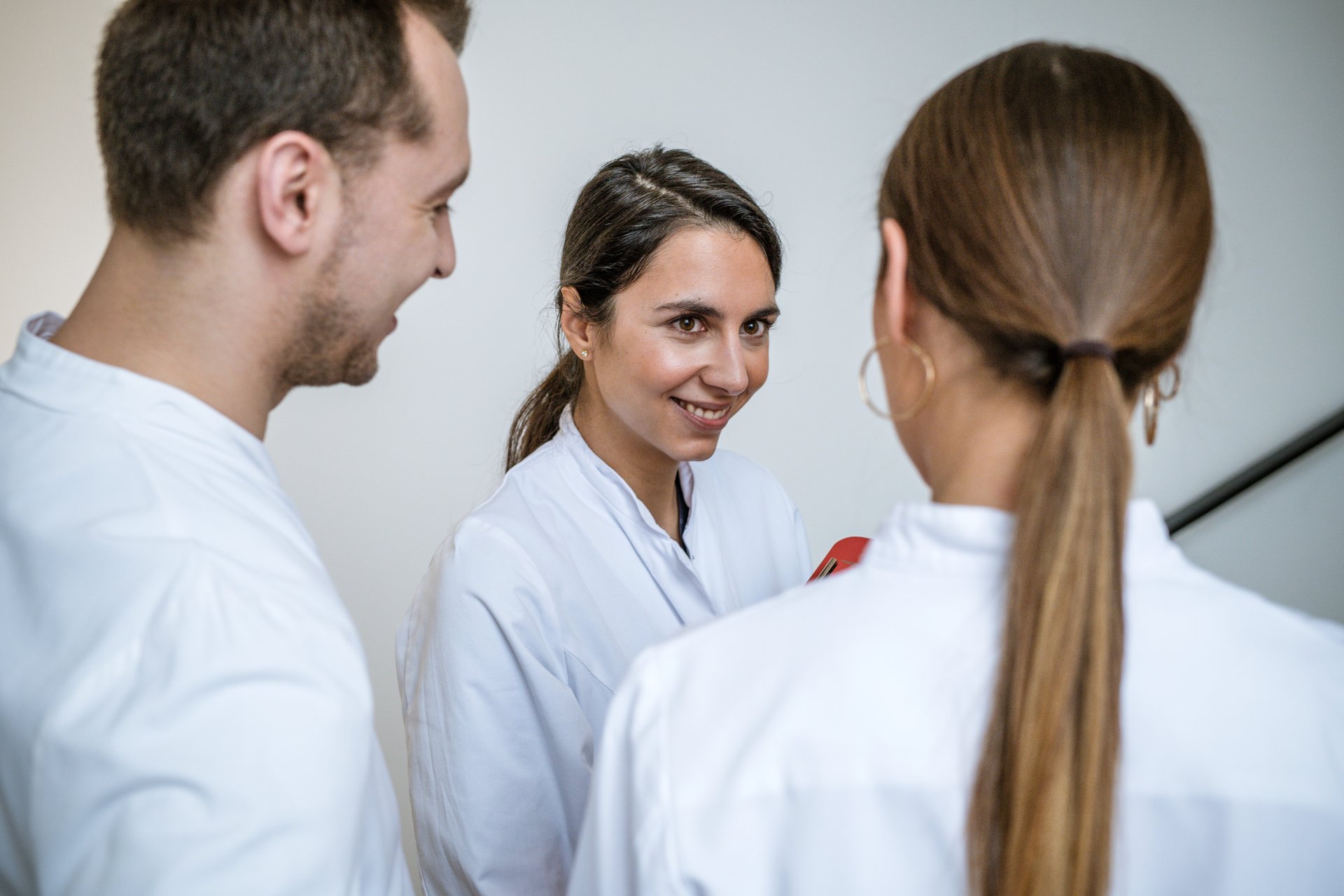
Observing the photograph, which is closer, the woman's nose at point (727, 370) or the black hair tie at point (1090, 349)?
the black hair tie at point (1090, 349)

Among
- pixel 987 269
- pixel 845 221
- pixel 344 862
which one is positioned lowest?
pixel 344 862

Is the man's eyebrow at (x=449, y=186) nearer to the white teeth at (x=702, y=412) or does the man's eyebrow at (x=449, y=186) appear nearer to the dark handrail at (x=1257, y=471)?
the white teeth at (x=702, y=412)

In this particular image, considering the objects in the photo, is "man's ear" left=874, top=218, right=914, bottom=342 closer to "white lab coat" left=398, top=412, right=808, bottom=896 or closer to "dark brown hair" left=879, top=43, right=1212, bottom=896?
"dark brown hair" left=879, top=43, right=1212, bottom=896

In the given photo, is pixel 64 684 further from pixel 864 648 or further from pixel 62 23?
pixel 62 23

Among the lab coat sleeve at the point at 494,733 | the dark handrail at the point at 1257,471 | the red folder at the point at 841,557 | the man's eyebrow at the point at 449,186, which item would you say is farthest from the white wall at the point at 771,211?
the man's eyebrow at the point at 449,186

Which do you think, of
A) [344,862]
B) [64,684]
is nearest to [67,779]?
[64,684]

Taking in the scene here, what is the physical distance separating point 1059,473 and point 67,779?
2.02ft

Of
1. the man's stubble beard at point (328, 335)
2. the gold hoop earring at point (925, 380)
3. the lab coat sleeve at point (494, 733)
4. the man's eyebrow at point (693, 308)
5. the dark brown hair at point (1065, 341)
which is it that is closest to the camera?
the dark brown hair at point (1065, 341)

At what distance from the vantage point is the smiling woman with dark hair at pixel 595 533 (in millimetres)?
1138

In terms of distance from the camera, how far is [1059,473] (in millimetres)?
591

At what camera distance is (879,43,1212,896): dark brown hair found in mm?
574

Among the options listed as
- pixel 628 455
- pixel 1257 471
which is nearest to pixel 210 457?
pixel 628 455

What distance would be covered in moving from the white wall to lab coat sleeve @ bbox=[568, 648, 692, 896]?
172cm

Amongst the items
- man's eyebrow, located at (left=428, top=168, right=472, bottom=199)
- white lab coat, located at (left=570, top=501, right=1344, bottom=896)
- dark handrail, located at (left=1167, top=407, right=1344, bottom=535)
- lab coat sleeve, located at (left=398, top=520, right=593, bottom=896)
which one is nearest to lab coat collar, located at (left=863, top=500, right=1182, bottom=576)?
white lab coat, located at (left=570, top=501, right=1344, bottom=896)
